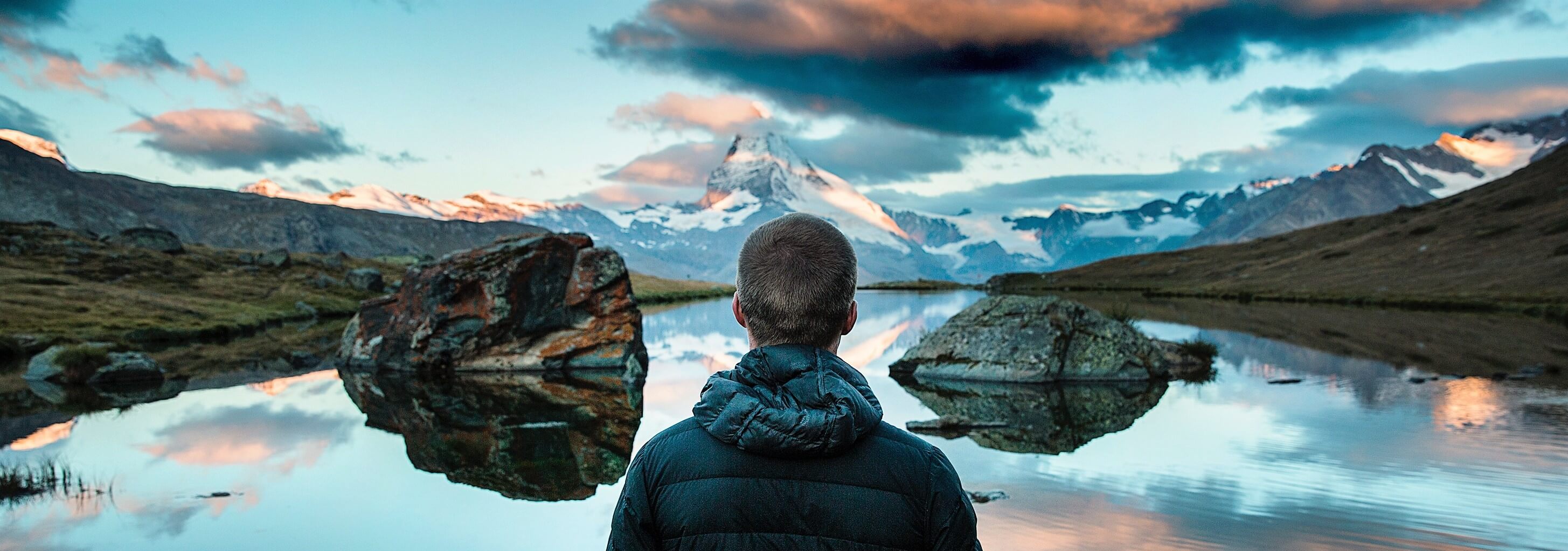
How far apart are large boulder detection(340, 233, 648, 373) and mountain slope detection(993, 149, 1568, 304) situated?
61.6 m

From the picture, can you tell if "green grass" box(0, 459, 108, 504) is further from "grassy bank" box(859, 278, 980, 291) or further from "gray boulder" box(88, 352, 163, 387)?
"grassy bank" box(859, 278, 980, 291)

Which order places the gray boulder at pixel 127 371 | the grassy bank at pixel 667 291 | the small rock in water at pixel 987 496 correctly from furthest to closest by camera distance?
the grassy bank at pixel 667 291, the gray boulder at pixel 127 371, the small rock in water at pixel 987 496

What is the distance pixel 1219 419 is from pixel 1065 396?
3.33 m

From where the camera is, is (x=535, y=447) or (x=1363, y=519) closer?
(x=1363, y=519)

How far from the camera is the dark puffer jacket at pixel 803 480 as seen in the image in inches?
128

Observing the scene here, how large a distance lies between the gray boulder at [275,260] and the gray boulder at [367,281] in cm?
1230

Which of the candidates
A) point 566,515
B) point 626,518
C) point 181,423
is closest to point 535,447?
point 566,515

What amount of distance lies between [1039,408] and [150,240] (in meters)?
104

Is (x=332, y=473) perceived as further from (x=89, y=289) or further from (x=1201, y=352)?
(x=89, y=289)

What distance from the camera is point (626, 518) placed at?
348 cm

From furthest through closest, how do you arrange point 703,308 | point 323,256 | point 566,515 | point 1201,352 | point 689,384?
point 323,256 < point 703,308 < point 1201,352 < point 689,384 < point 566,515

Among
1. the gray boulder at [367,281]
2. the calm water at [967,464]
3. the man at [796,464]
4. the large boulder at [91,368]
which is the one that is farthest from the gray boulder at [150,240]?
the man at [796,464]

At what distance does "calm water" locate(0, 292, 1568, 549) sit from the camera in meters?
9.45

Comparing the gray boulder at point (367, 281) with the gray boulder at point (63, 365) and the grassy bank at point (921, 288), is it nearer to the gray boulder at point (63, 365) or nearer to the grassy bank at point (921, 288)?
the gray boulder at point (63, 365)
